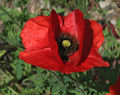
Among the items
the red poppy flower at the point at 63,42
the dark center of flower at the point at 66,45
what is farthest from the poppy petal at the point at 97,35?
the dark center of flower at the point at 66,45

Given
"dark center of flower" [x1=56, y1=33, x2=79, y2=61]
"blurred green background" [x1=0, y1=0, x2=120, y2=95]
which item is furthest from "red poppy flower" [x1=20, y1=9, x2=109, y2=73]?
"blurred green background" [x1=0, y1=0, x2=120, y2=95]

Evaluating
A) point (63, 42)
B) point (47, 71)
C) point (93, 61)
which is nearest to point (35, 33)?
point (63, 42)

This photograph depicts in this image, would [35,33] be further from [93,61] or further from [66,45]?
[93,61]

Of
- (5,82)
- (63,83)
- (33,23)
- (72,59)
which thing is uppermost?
(33,23)

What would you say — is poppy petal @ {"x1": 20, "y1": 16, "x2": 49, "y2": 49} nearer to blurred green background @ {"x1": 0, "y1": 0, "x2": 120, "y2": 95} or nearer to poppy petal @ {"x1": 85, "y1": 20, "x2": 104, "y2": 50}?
blurred green background @ {"x1": 0, "y1": 0, "x2": 120, "y2": 95}

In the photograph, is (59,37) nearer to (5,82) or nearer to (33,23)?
(33,23)

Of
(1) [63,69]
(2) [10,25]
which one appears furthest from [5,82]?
(1) [63,69]

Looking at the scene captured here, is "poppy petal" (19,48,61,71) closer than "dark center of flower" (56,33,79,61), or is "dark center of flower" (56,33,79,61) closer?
"poppy petal" (19,48,61,71)
